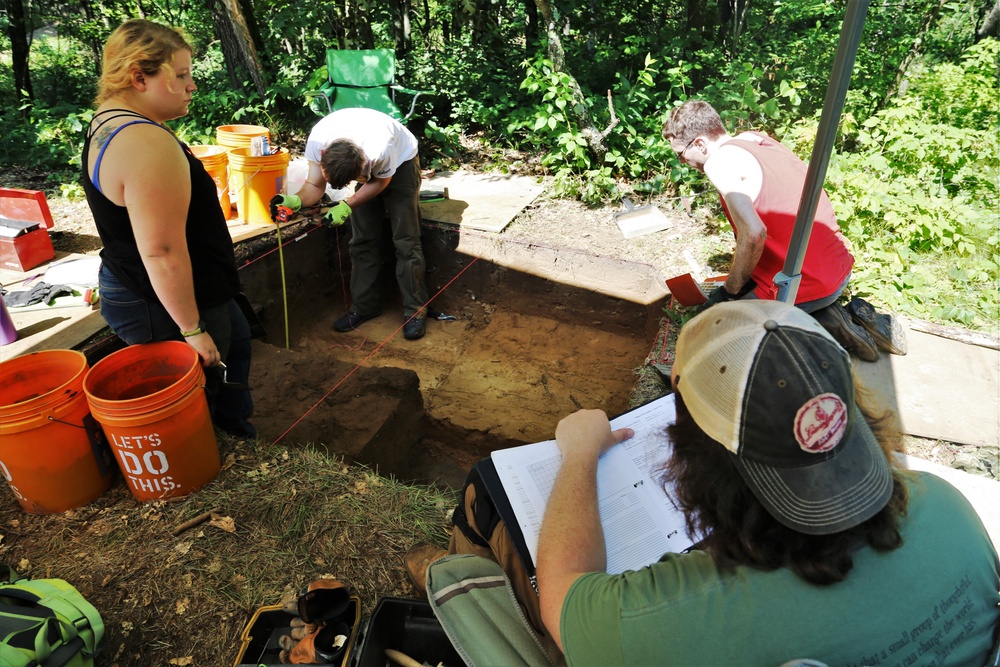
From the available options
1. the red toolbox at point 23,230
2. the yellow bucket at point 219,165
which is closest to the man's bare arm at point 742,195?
the yellow bucket at point 219,165

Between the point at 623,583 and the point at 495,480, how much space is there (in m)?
0.49

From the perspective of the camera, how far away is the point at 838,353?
1008mm

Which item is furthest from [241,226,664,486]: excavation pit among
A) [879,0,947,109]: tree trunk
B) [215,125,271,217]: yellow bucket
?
[879,0,947,109]: tree trunk

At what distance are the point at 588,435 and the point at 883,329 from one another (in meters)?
2.60

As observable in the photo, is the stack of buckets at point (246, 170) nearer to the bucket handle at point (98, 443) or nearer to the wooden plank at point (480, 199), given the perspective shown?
the wooden plank at point (480, 199)

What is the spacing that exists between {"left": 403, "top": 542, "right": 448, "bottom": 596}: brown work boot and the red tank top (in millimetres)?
1898

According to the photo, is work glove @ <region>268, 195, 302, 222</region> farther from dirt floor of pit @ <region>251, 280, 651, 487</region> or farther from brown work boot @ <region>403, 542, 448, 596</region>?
brown work boot @ <region>403, 542, 448, 596</region>

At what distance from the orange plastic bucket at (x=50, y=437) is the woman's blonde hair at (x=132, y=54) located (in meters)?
1.02

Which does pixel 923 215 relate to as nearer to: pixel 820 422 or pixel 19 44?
pixel 820 422

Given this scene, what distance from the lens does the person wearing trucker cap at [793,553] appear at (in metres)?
0.94

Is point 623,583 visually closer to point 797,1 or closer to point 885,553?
point 885,553

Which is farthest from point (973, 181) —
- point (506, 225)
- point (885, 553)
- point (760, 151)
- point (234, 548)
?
point (234, 548)

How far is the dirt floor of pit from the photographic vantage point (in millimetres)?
3482

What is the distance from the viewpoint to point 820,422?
969 millimetres
